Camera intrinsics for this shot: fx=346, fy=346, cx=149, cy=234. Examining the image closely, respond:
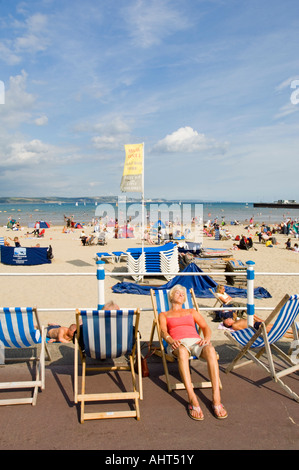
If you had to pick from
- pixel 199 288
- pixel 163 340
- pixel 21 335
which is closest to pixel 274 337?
pixel 163 340

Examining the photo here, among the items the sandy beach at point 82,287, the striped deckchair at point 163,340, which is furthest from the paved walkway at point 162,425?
the sandy beach at point 82,287

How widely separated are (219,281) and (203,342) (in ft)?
28.1

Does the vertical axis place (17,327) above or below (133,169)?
below

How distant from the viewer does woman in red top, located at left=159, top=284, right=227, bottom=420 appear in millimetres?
3094

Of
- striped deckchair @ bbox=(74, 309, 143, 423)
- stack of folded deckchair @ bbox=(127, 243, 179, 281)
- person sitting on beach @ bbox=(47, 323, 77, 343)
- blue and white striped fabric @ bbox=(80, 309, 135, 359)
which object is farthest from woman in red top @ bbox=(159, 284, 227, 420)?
stack of folded deckchair @ bbox=(127, 243, 179, 281)

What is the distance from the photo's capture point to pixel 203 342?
11.7 feet

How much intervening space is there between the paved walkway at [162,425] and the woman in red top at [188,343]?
4.7 inches

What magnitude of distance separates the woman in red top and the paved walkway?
12 cm

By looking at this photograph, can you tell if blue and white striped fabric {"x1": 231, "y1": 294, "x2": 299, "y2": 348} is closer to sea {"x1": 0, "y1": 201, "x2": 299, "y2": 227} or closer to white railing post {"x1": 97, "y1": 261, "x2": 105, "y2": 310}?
white railing post {"x1": 97, "y1": 261, "x2": 105, "y2": 310}

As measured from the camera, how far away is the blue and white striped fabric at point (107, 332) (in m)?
3.24

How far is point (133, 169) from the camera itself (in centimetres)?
1131

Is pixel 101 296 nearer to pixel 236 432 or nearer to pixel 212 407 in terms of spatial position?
pixel 212 407

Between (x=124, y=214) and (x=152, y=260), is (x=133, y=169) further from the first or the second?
(x=124, y=214)

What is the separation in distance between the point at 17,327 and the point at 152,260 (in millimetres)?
9919
